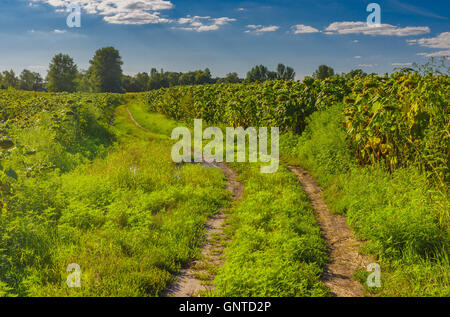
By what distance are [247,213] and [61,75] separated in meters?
90.8

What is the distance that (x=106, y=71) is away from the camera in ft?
275

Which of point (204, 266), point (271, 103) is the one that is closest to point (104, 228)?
point (204, 266)

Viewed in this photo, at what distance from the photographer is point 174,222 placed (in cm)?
603

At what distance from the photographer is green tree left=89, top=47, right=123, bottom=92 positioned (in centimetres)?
8162

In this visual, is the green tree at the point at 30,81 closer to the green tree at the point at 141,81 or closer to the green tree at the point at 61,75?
the green tree at the point at 61,75

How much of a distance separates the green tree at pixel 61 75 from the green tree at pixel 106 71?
212 inches

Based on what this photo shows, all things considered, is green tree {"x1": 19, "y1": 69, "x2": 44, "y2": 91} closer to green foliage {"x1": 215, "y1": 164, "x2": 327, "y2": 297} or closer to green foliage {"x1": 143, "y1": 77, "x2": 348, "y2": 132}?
green foliage {"x1": 143, "y1": 77, "x2": 348, "y2": 132}

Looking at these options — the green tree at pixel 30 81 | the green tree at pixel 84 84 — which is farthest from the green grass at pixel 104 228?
the green tree at pixel 30 81

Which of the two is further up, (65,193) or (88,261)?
(65,193)

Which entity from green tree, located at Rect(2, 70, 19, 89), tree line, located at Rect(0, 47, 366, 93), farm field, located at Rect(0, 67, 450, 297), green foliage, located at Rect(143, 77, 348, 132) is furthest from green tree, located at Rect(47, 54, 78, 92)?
farm field, located at Rect(0, 67, 450, 297)

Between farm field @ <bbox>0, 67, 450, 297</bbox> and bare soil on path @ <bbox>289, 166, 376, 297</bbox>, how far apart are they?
104 millimetres
